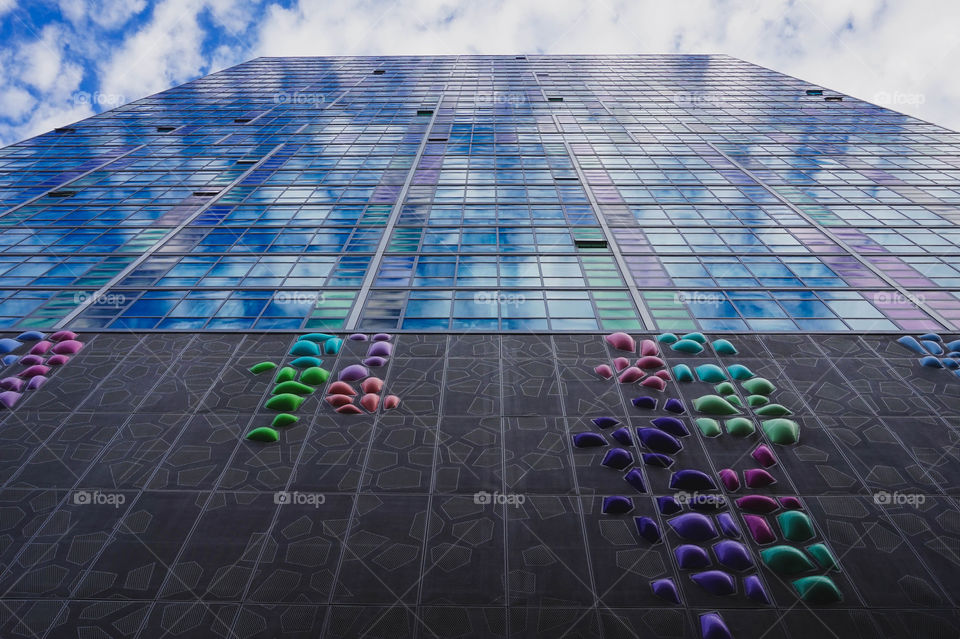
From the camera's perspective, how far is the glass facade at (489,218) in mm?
22062

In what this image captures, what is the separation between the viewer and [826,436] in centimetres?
1473

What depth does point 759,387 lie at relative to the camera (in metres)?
16.5

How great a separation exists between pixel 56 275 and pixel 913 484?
3443 cm

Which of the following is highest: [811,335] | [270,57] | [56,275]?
[270,57]

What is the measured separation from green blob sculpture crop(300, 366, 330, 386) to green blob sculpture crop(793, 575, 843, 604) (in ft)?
45.1

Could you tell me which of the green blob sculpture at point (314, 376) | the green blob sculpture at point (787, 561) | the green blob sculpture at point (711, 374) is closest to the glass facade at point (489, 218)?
the green blob sculpture at point (711, 374)

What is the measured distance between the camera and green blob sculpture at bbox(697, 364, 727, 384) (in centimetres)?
1691

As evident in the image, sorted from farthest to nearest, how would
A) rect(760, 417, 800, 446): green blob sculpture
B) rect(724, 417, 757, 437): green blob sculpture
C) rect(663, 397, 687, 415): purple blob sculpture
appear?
rect(663, 397, 687, 415): purple blob sculpture → rect(724, 417, 757, 437): green blob sculpture → rect(760, 417, 800, 446): green blob sculpture

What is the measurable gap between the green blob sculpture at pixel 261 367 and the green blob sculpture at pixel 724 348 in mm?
15414

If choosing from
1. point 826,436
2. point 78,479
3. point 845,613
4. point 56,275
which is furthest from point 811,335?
point 56,275

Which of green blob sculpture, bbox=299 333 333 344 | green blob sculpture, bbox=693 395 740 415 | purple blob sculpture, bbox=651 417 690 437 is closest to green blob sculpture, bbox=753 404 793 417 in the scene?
green blob sculpture, bbox=693 395 740 415

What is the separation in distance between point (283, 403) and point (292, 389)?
720 mm

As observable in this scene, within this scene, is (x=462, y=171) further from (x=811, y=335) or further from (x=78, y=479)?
(x=78, y=479)

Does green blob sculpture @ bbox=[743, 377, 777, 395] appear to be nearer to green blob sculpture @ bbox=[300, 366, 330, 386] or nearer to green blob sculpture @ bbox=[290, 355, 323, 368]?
green blob sculpture @ bbox=[300, 366, 330, 386]
